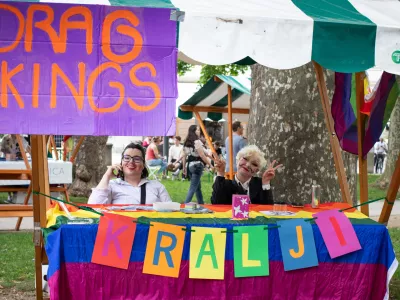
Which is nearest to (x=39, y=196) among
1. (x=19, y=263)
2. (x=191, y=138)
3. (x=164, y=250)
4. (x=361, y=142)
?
(x=164, y=250)

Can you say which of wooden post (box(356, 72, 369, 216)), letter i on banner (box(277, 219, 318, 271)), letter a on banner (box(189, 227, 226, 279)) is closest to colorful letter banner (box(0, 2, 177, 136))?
letter a on banner (box(189, 227, 226, 279))

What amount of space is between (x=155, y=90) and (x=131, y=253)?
117 cm

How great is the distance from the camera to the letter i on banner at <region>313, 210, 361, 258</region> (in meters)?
5.01

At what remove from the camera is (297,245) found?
16.4ft

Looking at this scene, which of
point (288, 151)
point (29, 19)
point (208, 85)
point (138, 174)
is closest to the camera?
point (29, 19)

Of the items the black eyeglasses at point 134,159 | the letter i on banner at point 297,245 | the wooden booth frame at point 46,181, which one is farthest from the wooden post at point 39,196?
the letter i on banner at point 297,245

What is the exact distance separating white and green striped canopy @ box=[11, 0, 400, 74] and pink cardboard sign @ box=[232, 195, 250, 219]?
109 centimetres

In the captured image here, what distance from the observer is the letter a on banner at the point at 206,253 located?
489 cm

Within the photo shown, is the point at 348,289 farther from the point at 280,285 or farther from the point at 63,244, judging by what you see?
the point at 63,244

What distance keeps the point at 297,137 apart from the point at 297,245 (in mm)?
2771

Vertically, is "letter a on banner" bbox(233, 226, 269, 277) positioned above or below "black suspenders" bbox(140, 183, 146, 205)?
below

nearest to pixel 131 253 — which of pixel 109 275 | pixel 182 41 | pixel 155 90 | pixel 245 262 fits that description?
pixel 109 275

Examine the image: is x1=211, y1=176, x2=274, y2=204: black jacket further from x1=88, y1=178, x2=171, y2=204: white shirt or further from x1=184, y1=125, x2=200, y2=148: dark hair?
x1=184, y1=125, x2=200, y2=148: dark hair

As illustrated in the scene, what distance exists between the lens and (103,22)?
4.39 m
